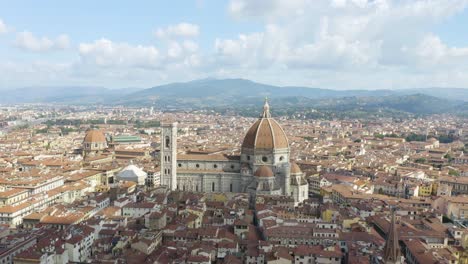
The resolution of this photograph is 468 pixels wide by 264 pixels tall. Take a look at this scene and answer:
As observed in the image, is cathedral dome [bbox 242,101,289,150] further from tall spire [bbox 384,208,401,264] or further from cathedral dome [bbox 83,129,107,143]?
cathedral dome [bbox 83,129,107,143]

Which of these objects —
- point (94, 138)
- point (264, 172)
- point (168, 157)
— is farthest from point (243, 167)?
point (94, 138)

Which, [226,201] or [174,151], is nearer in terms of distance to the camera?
[226,201]

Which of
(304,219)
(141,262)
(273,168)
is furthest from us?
(273,168)

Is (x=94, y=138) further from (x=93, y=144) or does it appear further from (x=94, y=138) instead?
(x=93, y=144)

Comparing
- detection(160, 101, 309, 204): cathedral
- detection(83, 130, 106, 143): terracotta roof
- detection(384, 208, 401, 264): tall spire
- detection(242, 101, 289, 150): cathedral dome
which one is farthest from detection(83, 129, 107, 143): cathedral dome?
detection(384, 208, 401, 264): tall spire

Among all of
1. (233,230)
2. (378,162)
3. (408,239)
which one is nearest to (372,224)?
(408,239)

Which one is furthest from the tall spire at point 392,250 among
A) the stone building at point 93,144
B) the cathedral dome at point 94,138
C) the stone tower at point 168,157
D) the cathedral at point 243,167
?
the cathedral dome at point 94,138

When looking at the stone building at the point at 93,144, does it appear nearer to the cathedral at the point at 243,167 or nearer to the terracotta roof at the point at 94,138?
the terracotta roof at the point at 94,138

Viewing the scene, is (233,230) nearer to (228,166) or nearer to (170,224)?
(170,224)
